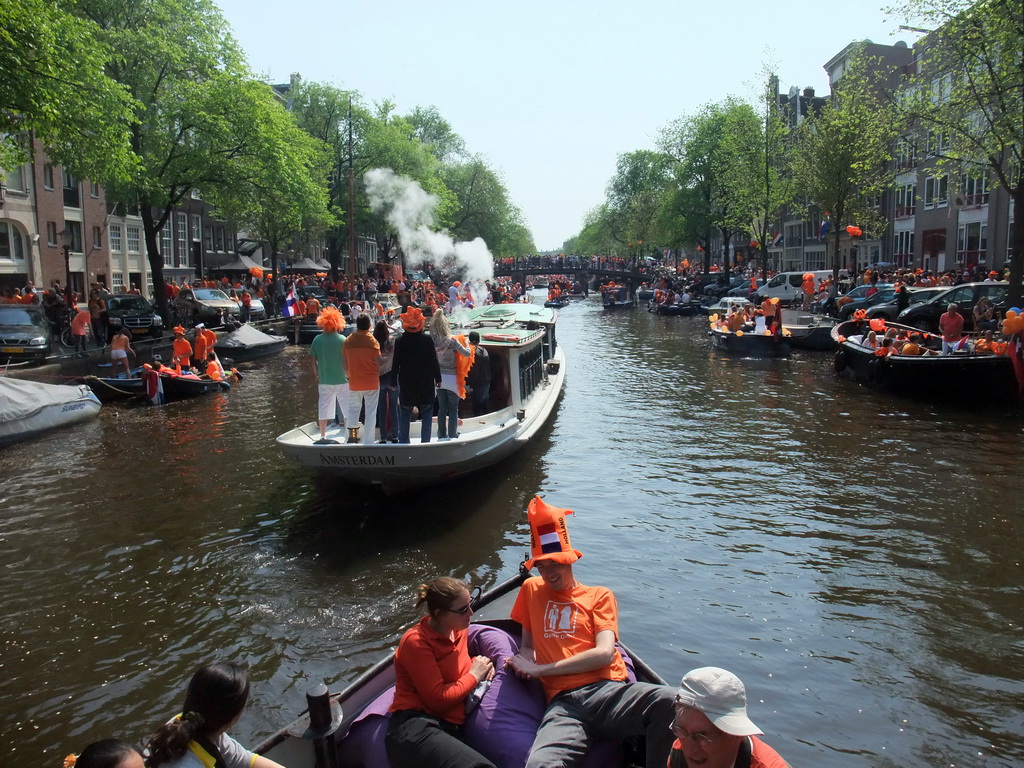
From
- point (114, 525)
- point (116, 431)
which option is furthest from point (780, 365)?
point (114, 525)

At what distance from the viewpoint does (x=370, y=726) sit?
4598 mm

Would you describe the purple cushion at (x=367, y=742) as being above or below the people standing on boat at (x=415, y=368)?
below

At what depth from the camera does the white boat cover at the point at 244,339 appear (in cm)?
2664

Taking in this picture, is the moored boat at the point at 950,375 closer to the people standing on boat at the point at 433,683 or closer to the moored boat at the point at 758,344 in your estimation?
the moored boat at the point at 758,344

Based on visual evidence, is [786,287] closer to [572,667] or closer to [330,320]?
[330,320]

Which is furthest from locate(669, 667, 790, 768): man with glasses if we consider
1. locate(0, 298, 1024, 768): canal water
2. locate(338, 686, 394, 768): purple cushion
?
locate(0, 298, 1024, 768): canal water

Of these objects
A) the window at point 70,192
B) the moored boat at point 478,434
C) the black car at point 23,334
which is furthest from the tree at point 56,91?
the window at point 70,192

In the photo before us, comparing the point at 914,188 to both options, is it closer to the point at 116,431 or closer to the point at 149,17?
the point at 149,17

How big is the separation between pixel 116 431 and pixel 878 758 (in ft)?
46.9

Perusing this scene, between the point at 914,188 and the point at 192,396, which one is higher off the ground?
the point at 914,188

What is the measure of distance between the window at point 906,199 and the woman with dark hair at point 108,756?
55.9 m

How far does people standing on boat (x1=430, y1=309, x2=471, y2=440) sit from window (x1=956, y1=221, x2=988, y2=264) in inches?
1555

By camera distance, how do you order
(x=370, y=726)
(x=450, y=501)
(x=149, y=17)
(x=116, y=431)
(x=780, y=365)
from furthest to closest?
1. (x=149, y=17)
2. (x=780, y=365)
3. (x=116, y=431)
4. (x=450, y=501)
5. (x=370, y=726)

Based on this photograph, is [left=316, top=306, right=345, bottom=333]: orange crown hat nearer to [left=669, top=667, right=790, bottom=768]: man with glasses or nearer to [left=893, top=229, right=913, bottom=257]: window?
[left=669, top=667, right=790, bottom=768]: man with glasses
